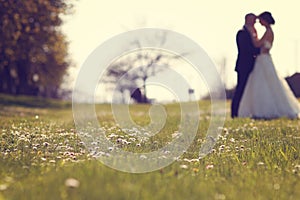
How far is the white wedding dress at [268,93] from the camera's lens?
17916 millimetres

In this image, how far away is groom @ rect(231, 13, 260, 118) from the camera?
59.3 feet

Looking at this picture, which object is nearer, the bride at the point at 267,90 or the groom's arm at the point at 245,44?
the bride at the point at 267,90

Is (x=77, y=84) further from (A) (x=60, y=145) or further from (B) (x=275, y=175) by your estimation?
(B) (x=275, y=175)

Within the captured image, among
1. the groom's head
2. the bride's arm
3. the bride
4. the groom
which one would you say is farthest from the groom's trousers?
the groom's head

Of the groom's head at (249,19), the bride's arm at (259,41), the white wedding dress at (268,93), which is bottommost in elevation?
the white wedding dress at (268,93)

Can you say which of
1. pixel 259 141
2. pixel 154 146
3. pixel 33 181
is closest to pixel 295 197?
pixel 33 181

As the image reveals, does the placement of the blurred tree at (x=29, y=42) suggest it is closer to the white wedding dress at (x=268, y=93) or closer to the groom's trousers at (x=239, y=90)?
the groom's trousers at (x=239, y=90)

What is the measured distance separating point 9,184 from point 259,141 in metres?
5.42

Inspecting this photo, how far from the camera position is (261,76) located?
18.2 meters

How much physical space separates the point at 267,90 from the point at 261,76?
0.61 metres

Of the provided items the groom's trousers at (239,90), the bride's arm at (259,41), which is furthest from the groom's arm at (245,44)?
the groom's trousers at (239,90)

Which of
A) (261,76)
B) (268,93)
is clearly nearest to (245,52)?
(261,76)

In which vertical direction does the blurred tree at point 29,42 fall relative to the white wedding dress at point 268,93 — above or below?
above

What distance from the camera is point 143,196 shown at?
4.20m
